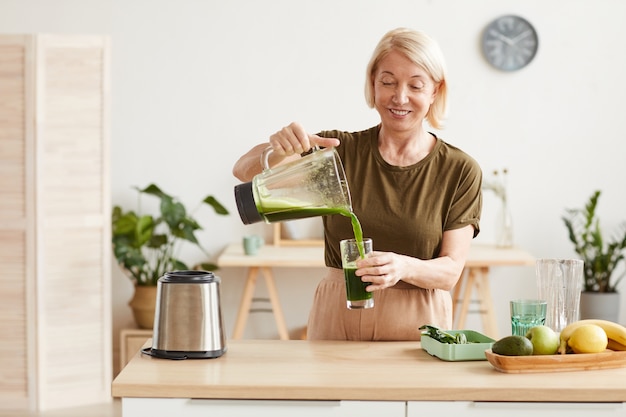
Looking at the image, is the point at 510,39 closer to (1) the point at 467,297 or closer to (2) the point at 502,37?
(2) the point at 502,37

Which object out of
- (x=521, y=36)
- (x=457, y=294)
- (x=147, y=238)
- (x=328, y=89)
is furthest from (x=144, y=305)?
(x=521, y=36)

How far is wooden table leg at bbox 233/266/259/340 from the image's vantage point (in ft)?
16.2

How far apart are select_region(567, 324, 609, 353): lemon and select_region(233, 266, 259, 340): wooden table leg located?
294 cm

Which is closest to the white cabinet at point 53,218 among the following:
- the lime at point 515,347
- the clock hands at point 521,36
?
the clock hands at point 521,36

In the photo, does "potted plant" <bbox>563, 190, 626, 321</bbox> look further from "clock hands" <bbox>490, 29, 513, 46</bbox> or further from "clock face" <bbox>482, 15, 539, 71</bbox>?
"clock hands" <bbox>490, 29, 513, 46</bbox>

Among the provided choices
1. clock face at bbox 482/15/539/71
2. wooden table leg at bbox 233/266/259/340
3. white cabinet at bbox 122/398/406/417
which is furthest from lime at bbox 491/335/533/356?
clock face at bbox 482/15/539/71

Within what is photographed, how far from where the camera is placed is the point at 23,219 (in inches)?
171

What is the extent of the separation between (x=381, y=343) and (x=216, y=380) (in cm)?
59

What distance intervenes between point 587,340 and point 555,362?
4.2 inches

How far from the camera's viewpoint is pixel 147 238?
4.93m

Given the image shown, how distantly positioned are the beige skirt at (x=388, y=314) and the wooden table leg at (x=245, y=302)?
92.9 inches

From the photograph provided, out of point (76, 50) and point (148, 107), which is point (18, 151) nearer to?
point (76, 50)

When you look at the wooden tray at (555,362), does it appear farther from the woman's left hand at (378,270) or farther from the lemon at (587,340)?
the woman's left hand at (378,270)

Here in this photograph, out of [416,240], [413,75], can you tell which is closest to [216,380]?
[416,240]
